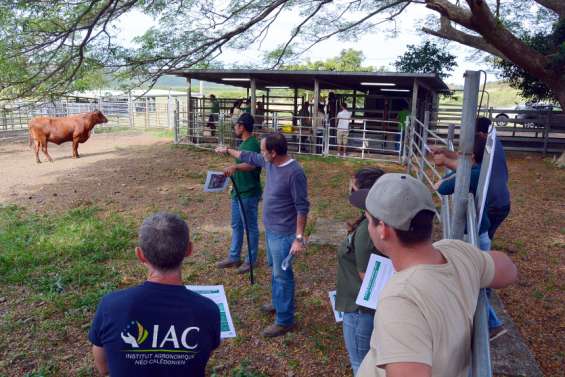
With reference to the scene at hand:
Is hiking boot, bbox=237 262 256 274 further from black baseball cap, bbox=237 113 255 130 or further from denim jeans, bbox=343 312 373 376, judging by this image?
denim jeans, bbox=343 312 373 376

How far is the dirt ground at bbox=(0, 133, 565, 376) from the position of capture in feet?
11.6

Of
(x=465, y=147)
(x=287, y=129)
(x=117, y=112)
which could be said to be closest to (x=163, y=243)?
(x=465, y=147)

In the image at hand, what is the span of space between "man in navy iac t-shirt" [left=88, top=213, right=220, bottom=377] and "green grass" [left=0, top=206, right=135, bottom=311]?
2.72 m

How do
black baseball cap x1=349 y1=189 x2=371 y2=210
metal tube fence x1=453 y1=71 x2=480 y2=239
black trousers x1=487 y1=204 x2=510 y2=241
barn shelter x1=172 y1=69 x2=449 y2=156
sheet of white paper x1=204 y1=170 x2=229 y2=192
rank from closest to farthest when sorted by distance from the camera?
metal tube fence x1=453 y1=71 x2=480 y2=239 → black baseball cap x1=349 y1=189 x2=371 y2=210 → black trousers x1=487 y1=204 x2=510 y2=241 → sheet of white paper x1=204 y1=170 x2=229 y2=192 → barn shelter x1=172 y1=69 x2=449 y2=156

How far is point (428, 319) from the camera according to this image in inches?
42.8

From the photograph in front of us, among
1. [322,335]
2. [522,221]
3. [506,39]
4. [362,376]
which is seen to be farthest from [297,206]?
[506,39]

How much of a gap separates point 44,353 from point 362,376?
9.88 ft

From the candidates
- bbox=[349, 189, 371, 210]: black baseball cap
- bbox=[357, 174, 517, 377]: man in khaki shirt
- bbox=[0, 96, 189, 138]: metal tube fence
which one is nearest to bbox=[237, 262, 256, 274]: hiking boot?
bbox=[349, 189, 371, 210]: black baseball cap

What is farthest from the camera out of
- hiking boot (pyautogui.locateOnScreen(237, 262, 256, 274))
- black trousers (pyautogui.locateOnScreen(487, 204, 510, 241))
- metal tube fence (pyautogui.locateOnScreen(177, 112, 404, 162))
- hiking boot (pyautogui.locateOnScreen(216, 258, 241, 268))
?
metal tube fence (pyautogui.locateOnScreen(177, 112, 404, 162))

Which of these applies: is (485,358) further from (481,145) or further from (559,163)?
(559,163)

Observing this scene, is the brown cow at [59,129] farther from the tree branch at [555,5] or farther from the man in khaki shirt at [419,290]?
the tree branch at [555,5]

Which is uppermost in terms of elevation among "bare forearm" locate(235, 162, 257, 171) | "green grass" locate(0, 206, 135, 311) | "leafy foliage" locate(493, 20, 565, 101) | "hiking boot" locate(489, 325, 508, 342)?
"leafy foliage" locate(493, 20, 565, 101)

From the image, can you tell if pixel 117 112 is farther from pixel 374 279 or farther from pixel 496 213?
pixel 374 279

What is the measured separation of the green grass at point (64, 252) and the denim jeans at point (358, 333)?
8.83ft
